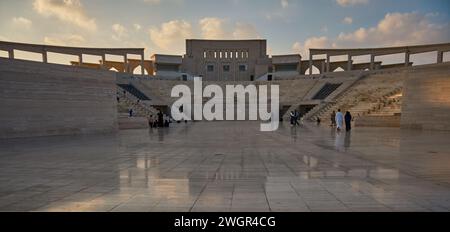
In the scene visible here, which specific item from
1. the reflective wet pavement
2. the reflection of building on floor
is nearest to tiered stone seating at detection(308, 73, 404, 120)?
the reflection of building on floor

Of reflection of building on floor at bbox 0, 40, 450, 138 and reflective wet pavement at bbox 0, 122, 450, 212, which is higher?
reflection of building on floor at bbox 0, 40, 450, 138

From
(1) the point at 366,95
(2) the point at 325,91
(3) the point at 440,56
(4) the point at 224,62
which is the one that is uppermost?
(4) the point at 224,62

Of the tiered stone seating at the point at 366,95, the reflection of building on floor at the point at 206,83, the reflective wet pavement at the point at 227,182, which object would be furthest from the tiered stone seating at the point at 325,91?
the reflective wet pavement at the point at 227,182

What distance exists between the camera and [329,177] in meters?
5.62

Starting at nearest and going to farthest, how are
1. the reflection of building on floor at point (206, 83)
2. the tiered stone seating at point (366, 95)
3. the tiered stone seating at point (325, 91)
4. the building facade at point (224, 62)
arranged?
the reflection of building on floor at point (206, 83) → the tiered stone seating at point (366, 95) → the tiered stone seating at point (325, 91) → the building facade at point (224, 62)

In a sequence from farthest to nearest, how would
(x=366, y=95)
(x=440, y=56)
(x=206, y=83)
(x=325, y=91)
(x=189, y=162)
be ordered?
(x=206, y=83)
(x=440, y=56)
(x=325, y=91)
(x=366, y=95)
(x=189, y=162)

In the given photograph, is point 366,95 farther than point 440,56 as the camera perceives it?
No

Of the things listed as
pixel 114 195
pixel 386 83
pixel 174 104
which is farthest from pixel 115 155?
pixel 386 83

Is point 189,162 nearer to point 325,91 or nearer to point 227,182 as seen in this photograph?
point 227,182

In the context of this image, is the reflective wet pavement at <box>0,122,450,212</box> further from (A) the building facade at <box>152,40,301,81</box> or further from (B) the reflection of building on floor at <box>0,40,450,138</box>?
(A) the building facade at <box>152,40,301,81</box>

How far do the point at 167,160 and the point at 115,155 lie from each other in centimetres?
198

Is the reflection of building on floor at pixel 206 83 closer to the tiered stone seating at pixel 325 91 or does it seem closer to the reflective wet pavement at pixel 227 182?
the tiered stone seating at pixel 325 91

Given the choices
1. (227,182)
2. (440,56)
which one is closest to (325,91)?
(440,56)
